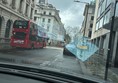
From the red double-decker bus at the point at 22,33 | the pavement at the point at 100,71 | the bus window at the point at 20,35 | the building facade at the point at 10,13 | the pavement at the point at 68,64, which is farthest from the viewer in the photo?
the building facade at the point at 10,13

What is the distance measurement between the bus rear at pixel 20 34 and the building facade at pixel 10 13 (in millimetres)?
3207

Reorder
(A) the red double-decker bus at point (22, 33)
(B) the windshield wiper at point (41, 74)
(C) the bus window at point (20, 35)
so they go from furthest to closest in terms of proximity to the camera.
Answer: (C) the bus window at point (20, 35), (A) the red double-decker bus at point (22, 33), (B) the windshield wiper at point (41, 74)

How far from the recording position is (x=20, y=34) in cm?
4016

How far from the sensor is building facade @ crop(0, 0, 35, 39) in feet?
140

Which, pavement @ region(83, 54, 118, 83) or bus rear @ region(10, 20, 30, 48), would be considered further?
bus rear @ region(10, 20, 30, 48)

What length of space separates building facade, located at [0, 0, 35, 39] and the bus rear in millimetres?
3207

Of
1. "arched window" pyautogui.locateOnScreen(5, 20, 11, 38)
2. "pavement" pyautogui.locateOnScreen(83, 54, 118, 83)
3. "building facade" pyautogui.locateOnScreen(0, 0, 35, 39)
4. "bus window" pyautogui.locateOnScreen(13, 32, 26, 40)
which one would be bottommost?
"pavement" pyautogui.locateOnScreen(83, 54, 118, 83)

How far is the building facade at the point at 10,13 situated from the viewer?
42.6m

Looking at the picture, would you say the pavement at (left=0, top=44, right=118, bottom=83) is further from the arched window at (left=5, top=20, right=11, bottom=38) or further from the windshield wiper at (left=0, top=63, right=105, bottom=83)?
the arched window at (left=5, top=20, right=11, bottom=38)

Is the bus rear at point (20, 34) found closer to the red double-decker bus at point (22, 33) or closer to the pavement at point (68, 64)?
the red double-decker bus at point (22, 33)

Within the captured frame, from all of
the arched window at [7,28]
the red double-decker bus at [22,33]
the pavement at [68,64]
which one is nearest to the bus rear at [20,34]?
the red double-decker bus at [22,33]

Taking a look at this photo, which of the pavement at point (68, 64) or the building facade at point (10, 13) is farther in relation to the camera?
the building facade at point (10, 13)

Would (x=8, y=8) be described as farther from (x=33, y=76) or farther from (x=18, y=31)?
(x=33, y=76)

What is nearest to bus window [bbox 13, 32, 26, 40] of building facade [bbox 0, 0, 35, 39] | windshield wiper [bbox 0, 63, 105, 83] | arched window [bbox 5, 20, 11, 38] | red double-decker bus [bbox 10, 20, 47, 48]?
red double-decker bus [bbox 10, 20, 47, 48]
